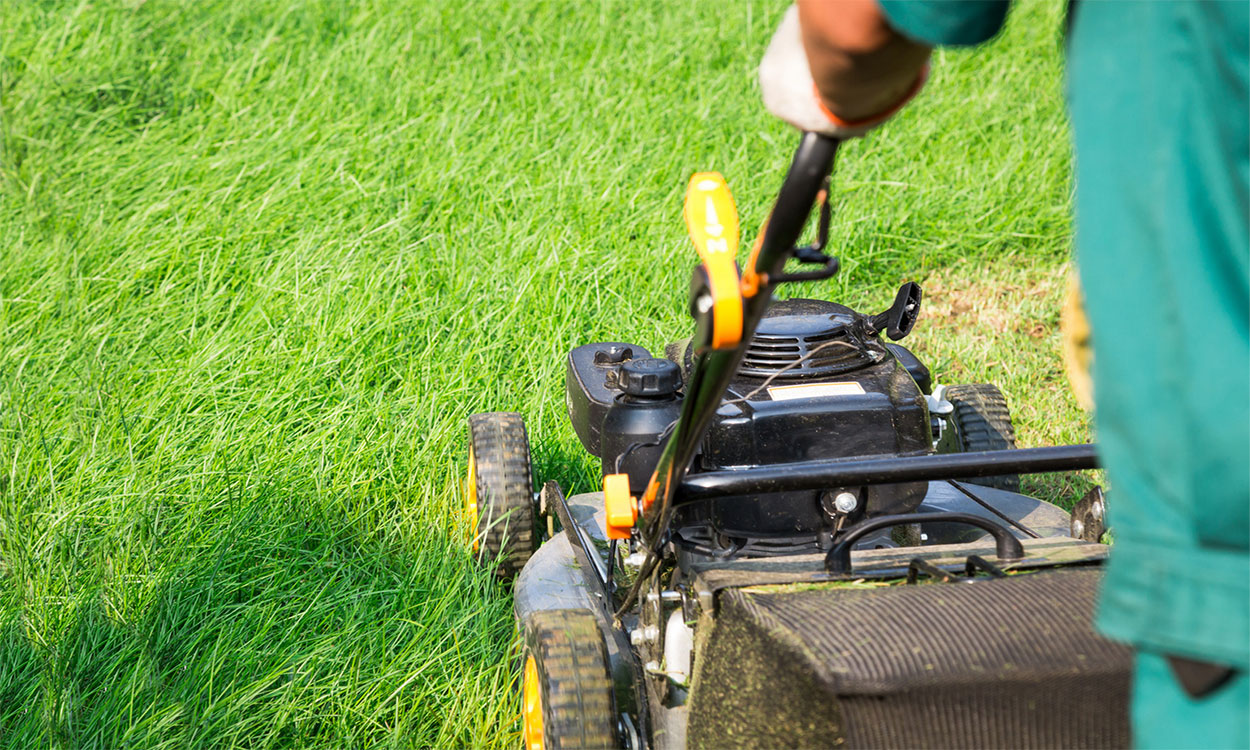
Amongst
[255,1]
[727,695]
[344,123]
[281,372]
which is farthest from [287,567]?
[255,1]

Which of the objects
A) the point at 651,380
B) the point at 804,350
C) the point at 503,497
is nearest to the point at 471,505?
the point at 503,497

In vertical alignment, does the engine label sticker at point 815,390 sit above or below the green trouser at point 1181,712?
below

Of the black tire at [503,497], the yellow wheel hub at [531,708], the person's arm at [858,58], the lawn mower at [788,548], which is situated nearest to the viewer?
the person's arm at [858,58]

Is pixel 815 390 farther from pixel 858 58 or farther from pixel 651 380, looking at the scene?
pixel 858 58

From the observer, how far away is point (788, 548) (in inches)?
72.3

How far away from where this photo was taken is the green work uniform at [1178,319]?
0.69 metres

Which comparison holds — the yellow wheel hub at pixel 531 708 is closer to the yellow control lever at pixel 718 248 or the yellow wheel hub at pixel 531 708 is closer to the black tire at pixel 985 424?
the yellow control lever at pixel 718 248

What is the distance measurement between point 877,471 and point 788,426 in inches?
12.3

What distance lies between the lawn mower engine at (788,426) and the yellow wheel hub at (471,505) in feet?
1.68

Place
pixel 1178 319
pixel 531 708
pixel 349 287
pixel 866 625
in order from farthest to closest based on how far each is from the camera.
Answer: pixel 349 287
pixel 531 708
pixel 866 625
pixel 1178 319

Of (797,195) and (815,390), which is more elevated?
(797,195)

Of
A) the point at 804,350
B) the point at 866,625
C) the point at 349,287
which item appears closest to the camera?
the point at 866,625

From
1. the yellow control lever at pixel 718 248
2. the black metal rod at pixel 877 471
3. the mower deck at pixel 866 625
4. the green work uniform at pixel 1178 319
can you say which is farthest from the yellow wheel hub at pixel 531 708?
the green work uniform at pixel 1178 319

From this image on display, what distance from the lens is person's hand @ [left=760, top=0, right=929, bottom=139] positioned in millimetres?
845
